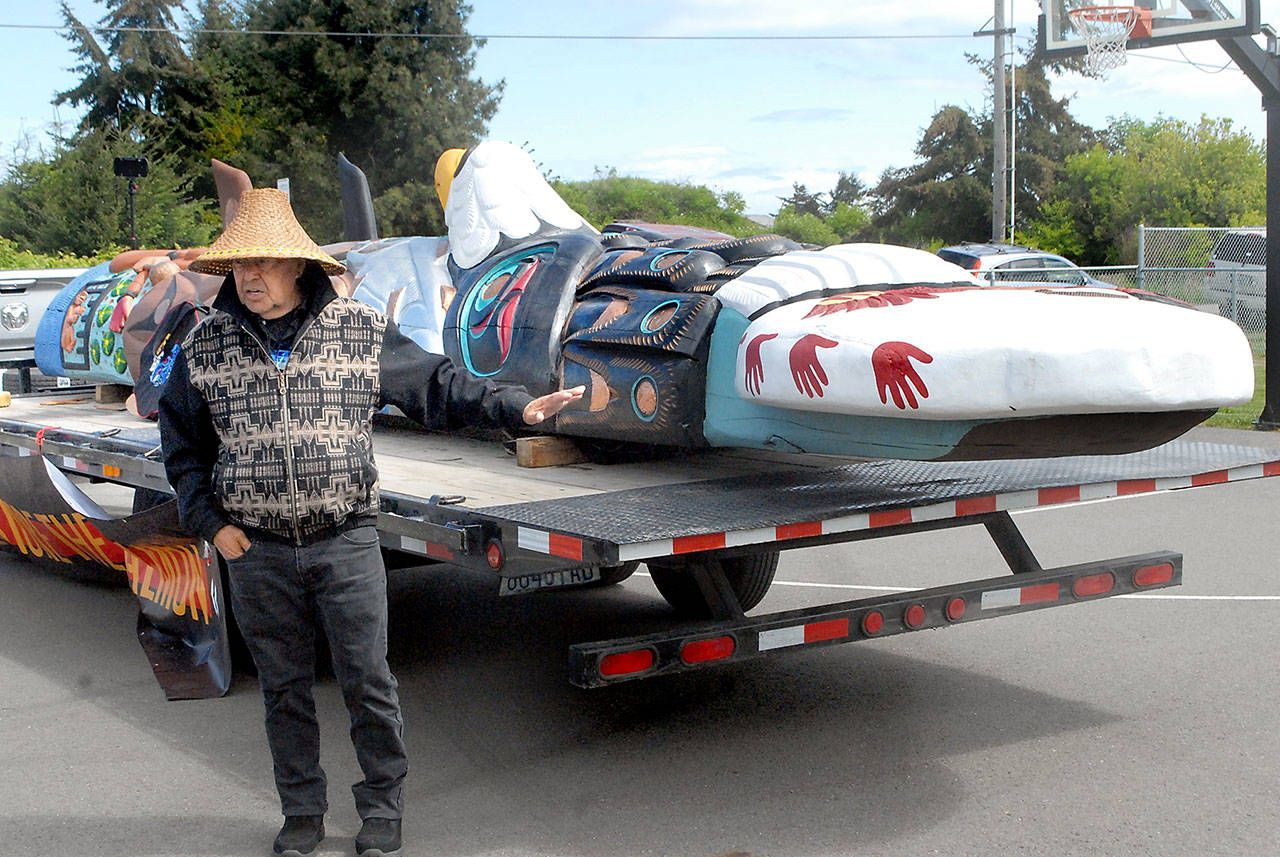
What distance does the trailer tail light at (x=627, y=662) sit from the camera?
396 centimetres

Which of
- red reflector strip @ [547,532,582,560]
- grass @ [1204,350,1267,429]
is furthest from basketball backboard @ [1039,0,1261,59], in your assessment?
red reflector strip @ [547,532,582,560]

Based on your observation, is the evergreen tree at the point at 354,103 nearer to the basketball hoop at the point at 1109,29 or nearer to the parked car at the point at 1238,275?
the parked car at the point at 1238,275

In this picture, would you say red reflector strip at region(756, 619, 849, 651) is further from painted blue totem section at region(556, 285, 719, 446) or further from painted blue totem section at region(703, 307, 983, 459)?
painted blue totem section at region(556, 285, 719, 446)

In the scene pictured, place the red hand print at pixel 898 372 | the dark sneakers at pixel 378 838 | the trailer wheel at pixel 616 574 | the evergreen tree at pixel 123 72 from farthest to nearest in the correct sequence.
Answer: the evergreen tree at pixel 123 72, the trailer wheel at pixel 616 574, the red hand print at pixel 898 372, the dark sneakers at pixel 378 838

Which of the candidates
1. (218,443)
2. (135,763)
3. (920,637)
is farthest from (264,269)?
(920,637)

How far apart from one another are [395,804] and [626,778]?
0.87 m

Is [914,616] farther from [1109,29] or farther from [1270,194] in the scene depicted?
[1109,29]

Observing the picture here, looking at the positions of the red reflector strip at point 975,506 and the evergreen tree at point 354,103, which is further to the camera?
the evergreen tree at point 354,103

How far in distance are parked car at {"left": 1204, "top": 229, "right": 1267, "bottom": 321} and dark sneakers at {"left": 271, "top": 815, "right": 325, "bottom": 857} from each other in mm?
14707

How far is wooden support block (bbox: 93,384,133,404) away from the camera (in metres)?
8.01

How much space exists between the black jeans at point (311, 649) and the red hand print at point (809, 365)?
1359 mm

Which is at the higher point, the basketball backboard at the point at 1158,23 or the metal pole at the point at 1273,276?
the basketball backboard at the point at 1158,23

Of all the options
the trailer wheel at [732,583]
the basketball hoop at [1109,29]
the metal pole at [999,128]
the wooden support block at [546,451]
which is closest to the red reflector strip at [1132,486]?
the trailer wheel at [732,583]

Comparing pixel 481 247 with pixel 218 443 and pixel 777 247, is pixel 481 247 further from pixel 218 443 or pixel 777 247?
pixel 218 443
